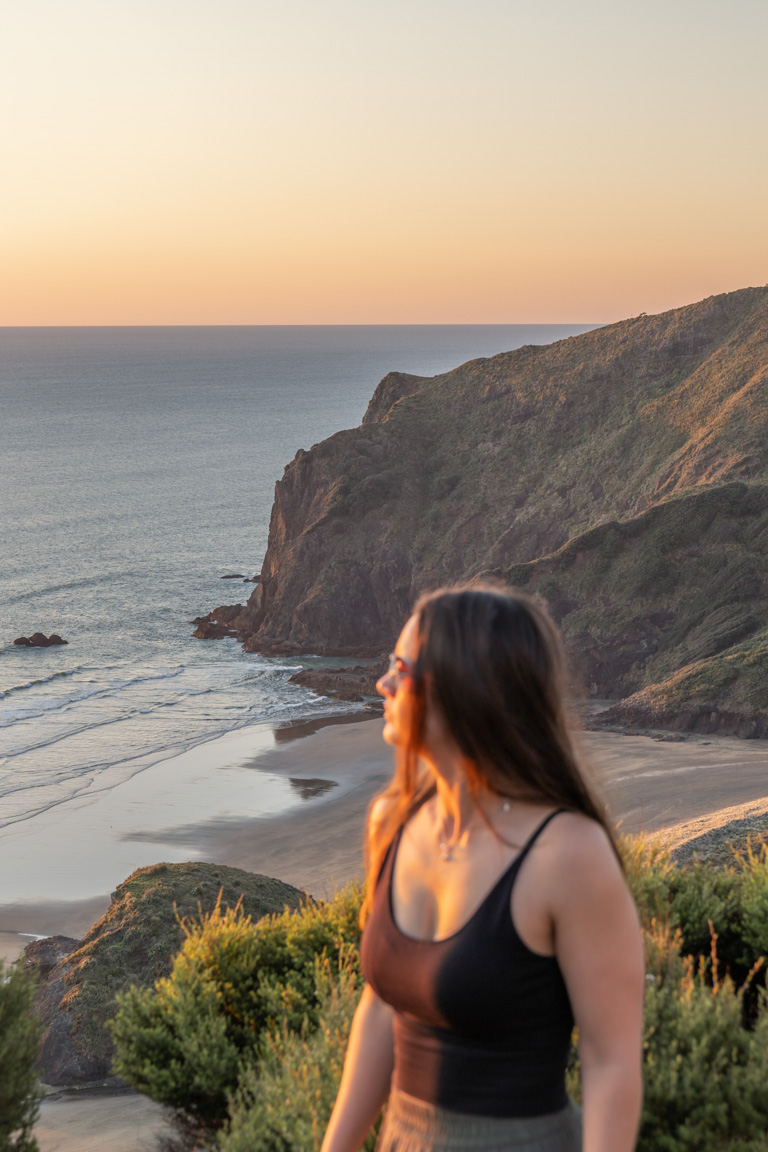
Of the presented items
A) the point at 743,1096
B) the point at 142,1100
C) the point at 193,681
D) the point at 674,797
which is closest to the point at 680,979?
the point at 743,1096

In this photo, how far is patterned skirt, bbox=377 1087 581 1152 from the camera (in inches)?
89.0

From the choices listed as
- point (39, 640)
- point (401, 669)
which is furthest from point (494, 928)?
point (39, 640)

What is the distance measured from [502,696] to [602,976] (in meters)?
0.60

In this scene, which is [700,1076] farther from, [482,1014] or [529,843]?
[529,843]

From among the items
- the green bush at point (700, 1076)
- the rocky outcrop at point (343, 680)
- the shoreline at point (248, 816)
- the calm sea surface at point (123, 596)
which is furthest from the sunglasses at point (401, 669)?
the rocky outcrop at point (343, 680)

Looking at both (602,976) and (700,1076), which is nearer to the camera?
(602,976)

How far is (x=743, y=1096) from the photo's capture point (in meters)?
4.19

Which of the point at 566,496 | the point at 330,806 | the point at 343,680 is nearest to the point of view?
the point at 330,806

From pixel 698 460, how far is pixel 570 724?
48842 mm

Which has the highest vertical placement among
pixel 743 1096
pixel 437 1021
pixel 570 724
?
pixel 570 724

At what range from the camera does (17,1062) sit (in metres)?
6.02

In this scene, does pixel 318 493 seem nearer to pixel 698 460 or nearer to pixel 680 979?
pixel 698 460

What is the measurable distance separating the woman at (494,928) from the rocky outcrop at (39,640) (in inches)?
1987

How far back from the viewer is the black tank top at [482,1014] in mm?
2170
